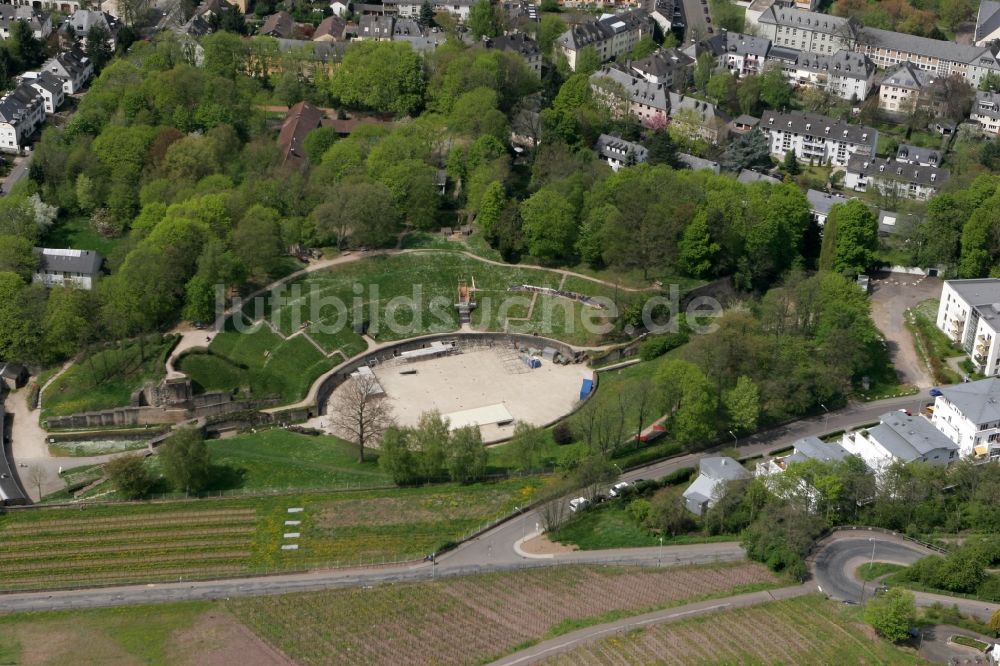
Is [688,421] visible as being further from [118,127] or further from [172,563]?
[118,127]

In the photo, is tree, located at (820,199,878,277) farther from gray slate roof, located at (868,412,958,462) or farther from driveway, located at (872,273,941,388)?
gray slate roof, located at (868,412,958,462)

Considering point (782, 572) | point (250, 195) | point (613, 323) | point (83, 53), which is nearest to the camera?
point (782, 572)

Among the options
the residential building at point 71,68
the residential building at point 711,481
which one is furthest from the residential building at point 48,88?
the residential building at point 711,481

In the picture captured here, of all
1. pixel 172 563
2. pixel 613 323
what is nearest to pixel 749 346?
pixel 613 323

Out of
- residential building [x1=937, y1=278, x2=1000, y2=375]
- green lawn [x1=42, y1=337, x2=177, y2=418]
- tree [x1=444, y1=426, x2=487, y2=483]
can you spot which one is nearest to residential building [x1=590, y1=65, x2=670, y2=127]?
residential building [x1=937, y1=278, x2=1000, y2=375]

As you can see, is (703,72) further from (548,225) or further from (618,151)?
(548,225)

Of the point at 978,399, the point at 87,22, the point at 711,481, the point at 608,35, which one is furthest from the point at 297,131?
the point at 978,399
